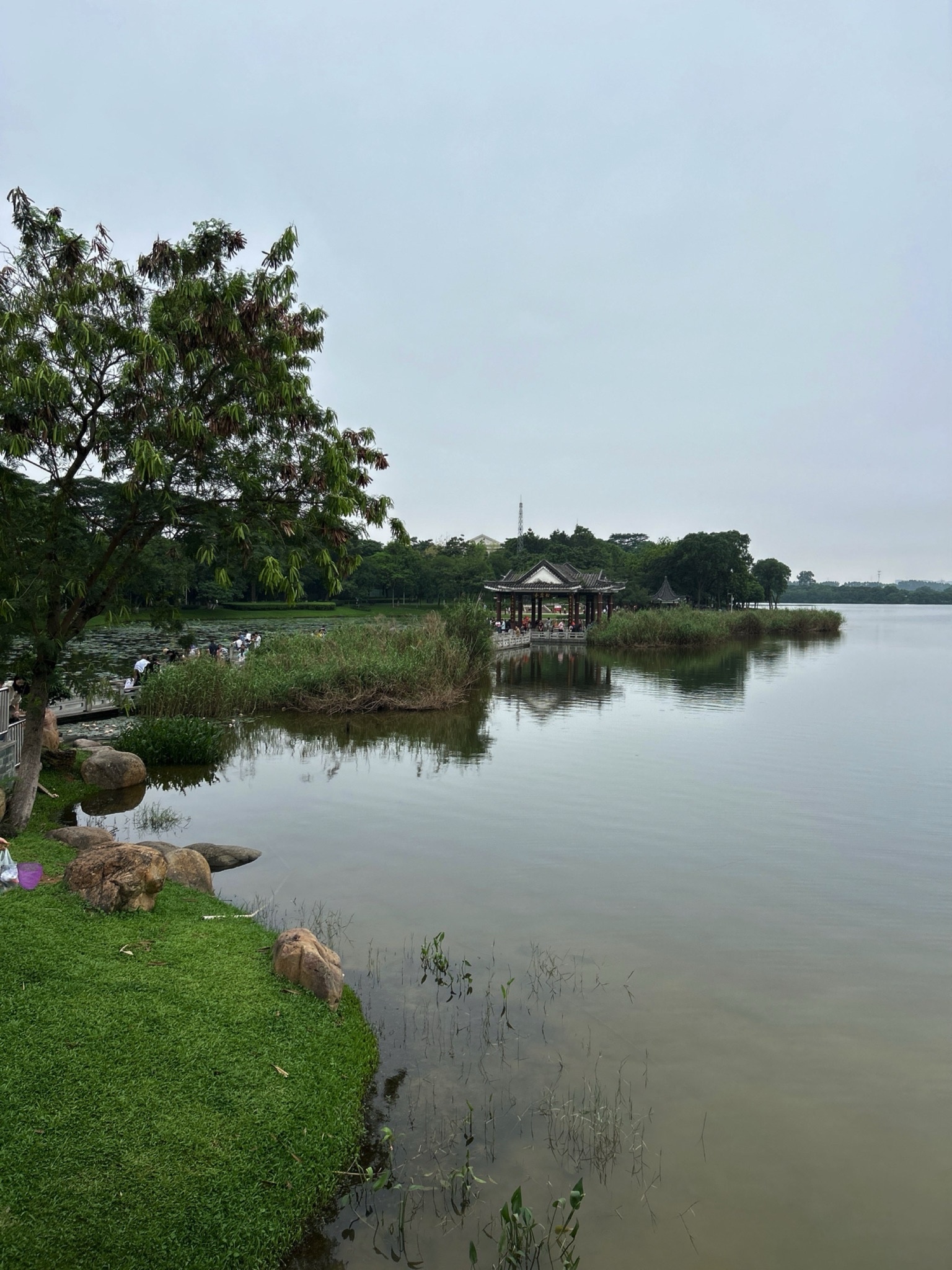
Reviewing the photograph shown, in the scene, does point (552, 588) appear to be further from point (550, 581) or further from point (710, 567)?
point (710, 567)

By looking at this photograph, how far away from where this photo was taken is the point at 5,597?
785cm

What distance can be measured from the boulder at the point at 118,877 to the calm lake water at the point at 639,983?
5.57ft

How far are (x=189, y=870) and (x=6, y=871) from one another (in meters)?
1.87

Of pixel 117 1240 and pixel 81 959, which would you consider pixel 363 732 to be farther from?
pixel 117 1240

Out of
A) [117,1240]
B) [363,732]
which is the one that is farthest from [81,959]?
[363,732]

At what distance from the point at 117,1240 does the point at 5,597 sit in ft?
20.3

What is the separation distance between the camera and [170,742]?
13398 millimetres

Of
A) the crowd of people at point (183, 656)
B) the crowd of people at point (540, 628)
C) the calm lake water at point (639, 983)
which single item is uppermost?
the crowd of people at point (183, 656)

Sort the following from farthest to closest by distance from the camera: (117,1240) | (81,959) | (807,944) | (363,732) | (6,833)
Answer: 1. (363,732)
2. (6,833)
3. (807,944)
4. (81,959)
5. (117,1240)

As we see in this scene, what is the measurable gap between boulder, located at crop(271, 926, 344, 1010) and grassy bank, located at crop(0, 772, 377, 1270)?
99 millimetres

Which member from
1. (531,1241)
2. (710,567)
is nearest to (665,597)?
(710,567)

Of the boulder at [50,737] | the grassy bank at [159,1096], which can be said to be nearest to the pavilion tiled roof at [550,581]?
the boulder at [50,737]

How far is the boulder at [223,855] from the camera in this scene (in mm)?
8852

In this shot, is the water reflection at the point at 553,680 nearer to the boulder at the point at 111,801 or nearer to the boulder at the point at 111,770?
the boulder at the point at 111,770
